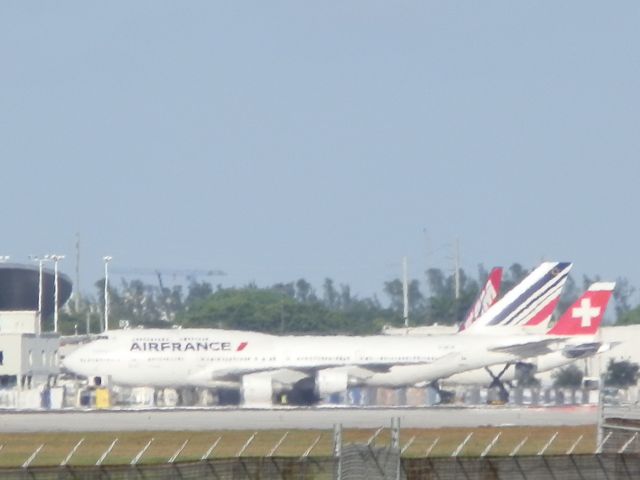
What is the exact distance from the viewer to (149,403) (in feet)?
235

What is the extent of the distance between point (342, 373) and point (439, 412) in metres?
12.5

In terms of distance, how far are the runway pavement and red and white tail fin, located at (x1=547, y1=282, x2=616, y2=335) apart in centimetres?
1169

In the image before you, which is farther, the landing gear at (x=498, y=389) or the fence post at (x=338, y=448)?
the landing gear at (x=498, y=389)

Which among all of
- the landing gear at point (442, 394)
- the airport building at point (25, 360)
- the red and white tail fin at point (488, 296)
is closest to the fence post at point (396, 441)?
the airport building at point (25, 360)

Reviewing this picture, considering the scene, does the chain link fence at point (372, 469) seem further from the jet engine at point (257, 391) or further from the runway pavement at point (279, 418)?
the jet engine at point (257, 391)

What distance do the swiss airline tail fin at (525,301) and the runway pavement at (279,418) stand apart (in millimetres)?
16329

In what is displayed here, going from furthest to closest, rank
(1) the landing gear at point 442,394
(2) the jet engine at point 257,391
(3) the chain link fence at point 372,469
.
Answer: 1. (1) the landing gear at point 442,394
2. (2) the jet engine at point 257,391
3. (3) the chain link fence at point 372,469

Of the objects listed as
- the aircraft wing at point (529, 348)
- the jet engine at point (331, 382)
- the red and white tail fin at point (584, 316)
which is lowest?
the jet engine at point (331, 382)

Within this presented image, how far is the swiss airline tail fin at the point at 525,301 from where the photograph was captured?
7562 cm

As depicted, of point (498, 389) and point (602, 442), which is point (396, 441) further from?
point (498, 389)

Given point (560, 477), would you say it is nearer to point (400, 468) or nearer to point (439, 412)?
point (400, 468)

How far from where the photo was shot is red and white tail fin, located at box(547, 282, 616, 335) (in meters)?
70.2

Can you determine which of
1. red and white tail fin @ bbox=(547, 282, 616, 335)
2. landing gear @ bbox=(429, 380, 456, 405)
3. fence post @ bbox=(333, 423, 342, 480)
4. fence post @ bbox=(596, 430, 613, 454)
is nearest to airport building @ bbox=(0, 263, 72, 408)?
landing gear @ bbox=(429, 380, 456, 405)

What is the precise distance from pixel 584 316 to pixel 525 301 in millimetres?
6205
